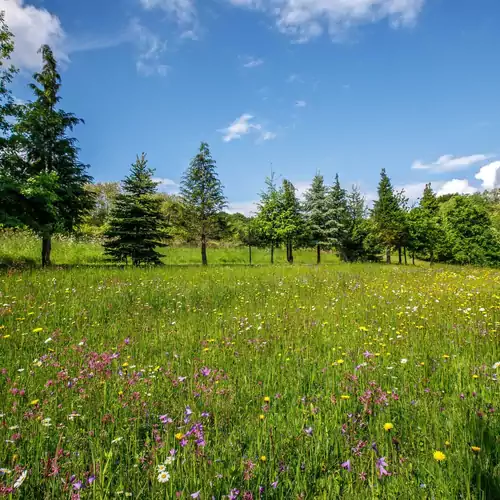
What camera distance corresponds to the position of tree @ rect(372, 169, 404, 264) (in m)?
43.5

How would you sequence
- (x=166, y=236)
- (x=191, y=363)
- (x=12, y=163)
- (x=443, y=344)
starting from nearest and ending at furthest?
(x=191, y=363) → (x=443, y=344) → (x=12, y=163) → (x=166, y=236)

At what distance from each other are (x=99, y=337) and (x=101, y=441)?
299 centimetres

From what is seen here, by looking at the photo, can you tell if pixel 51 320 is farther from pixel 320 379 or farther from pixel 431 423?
pixel 431 423

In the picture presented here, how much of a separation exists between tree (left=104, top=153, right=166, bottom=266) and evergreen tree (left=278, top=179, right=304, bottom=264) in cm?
1656

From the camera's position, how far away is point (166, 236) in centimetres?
2384

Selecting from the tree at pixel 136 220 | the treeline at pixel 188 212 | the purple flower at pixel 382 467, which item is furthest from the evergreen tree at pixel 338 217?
the purple flower at pixel 382 467

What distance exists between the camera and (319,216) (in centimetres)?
3981

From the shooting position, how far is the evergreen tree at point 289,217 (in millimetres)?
36125

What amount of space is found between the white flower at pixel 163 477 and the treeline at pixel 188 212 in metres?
16.5

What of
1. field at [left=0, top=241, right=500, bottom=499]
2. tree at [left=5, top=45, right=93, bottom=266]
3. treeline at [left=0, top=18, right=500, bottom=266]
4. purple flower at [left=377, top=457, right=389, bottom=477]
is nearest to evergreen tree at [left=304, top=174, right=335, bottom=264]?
treeline at [left=0, top=18, right=500, bottom=266]

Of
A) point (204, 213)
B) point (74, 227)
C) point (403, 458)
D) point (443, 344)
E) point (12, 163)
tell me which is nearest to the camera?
point (403, 458)

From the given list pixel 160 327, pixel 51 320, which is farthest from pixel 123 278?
pixel 160 327

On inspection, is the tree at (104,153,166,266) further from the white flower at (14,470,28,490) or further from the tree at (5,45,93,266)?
the white flower at (14,470,28,490)

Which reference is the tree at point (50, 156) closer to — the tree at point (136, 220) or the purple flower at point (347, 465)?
the tree at point (136, 220)
